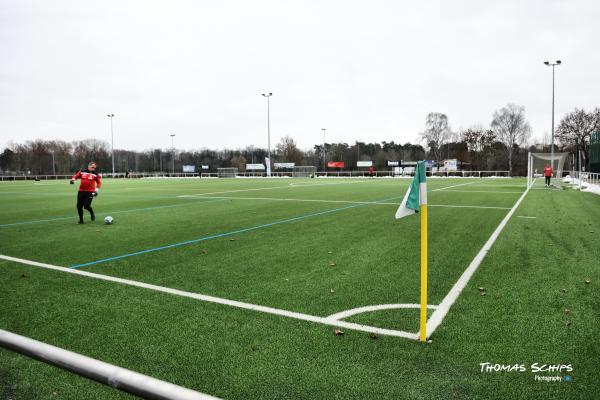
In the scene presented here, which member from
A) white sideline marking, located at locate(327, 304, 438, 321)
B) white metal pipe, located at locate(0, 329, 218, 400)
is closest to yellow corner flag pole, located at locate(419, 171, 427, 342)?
white sideline marking, located at locate(327, 304, 438, 321)

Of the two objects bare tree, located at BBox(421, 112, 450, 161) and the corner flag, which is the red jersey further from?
bare tree, located at BBox(421, 112, 450, 161)

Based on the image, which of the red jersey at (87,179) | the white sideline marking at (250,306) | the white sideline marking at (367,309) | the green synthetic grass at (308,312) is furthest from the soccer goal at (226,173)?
the white sideline marking at (367,309)

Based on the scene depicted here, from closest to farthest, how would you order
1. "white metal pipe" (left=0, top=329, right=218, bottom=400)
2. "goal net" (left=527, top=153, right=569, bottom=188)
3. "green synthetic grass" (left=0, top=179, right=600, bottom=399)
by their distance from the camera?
"white metal pipe" (left=0, top=329, right=218, bottom=400) → "green synthetic grass" (left=0, top=179, right=600, bottom=399) → "goal net" (left=527, top=153, right=569, bottom=188)

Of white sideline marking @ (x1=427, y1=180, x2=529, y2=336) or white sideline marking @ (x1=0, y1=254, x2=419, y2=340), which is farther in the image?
white sideline marking @ (x1=427, y1=180, x2=529, y2=336)

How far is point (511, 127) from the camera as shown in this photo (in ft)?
256

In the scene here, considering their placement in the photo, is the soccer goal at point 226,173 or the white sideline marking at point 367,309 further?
the soccer goal at point 226,173

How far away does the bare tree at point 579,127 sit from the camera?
66438 millimetres

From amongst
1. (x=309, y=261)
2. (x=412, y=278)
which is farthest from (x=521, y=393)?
(x=309, y=261)

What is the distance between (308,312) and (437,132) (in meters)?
86.2

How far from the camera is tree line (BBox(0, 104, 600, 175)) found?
7284 centimetres

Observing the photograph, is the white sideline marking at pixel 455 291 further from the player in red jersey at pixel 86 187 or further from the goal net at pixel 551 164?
the goal net at pixel 551 164

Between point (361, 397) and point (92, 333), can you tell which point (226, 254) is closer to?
point (92, 333)

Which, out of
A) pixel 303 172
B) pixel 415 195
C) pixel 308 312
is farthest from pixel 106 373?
pixel 303 172

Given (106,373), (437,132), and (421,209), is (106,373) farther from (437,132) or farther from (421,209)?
(437,132)
